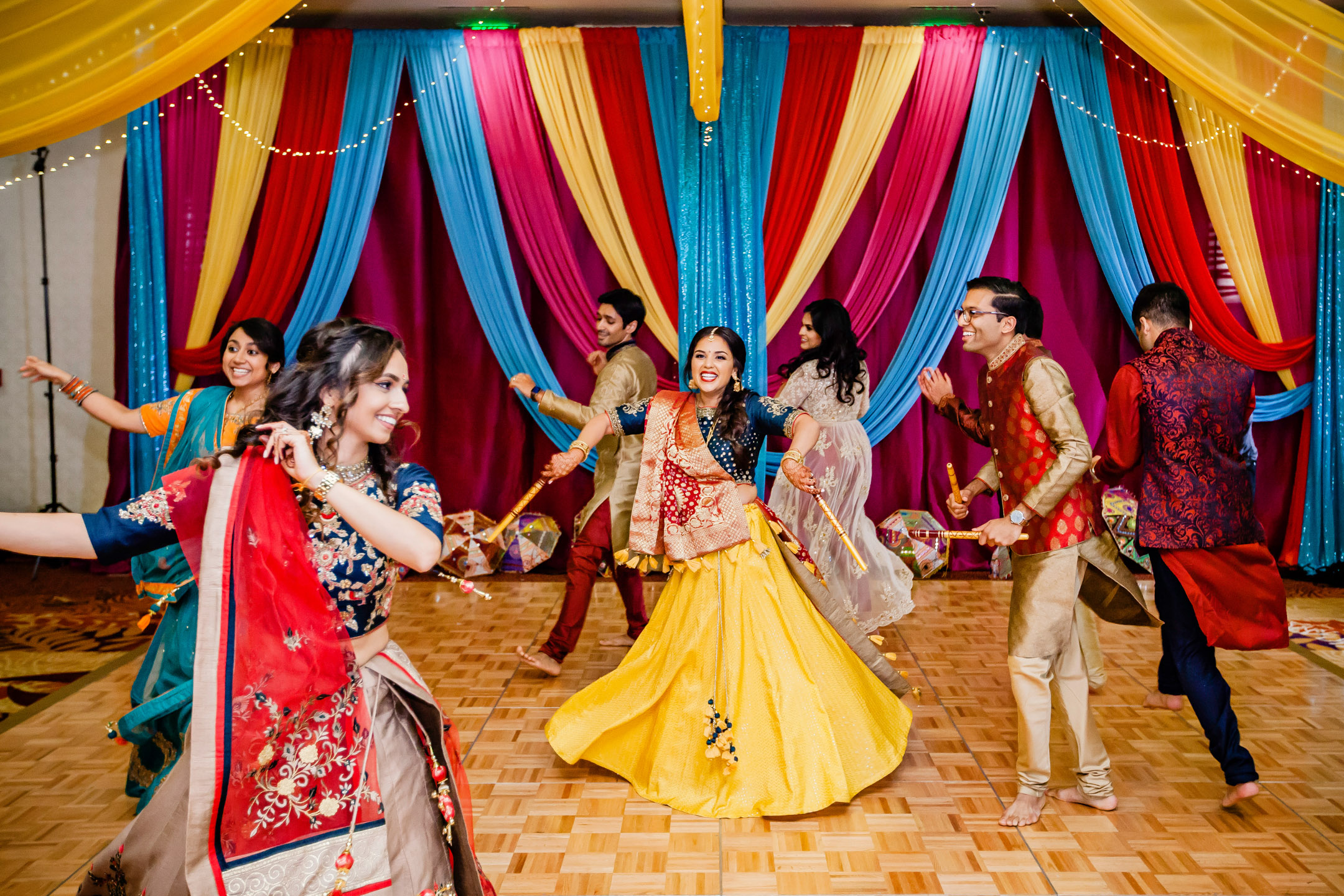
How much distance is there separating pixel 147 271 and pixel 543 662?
3.33 m

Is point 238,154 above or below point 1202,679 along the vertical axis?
above

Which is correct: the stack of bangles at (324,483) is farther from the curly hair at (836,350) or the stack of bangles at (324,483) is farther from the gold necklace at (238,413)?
the curly hair at (836,350)

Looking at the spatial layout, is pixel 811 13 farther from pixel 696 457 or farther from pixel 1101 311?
pixel 696 457

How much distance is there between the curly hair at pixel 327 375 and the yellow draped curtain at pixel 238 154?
406cm

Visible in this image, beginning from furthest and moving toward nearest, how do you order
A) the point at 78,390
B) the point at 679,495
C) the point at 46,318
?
the point at 46,318 < the point at 78,390 < the point at 679,495

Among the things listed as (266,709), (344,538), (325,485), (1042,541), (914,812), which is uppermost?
(325,485)

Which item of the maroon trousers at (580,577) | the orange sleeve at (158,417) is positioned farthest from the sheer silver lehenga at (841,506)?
the orange sleeve at (158,417)

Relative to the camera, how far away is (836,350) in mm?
4195

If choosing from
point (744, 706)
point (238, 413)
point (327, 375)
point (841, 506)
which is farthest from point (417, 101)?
point (327, 375)

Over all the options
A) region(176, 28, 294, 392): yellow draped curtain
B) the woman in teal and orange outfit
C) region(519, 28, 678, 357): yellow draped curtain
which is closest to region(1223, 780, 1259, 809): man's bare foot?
the woman in teal and orange outfit

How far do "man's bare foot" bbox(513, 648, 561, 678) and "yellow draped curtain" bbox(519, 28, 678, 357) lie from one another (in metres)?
2.17

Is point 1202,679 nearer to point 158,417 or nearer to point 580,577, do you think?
point 580,577

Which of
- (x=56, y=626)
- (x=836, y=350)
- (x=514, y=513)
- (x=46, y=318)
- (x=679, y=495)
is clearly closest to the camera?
(x=514, y=513)

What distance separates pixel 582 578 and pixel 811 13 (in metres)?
3.38
